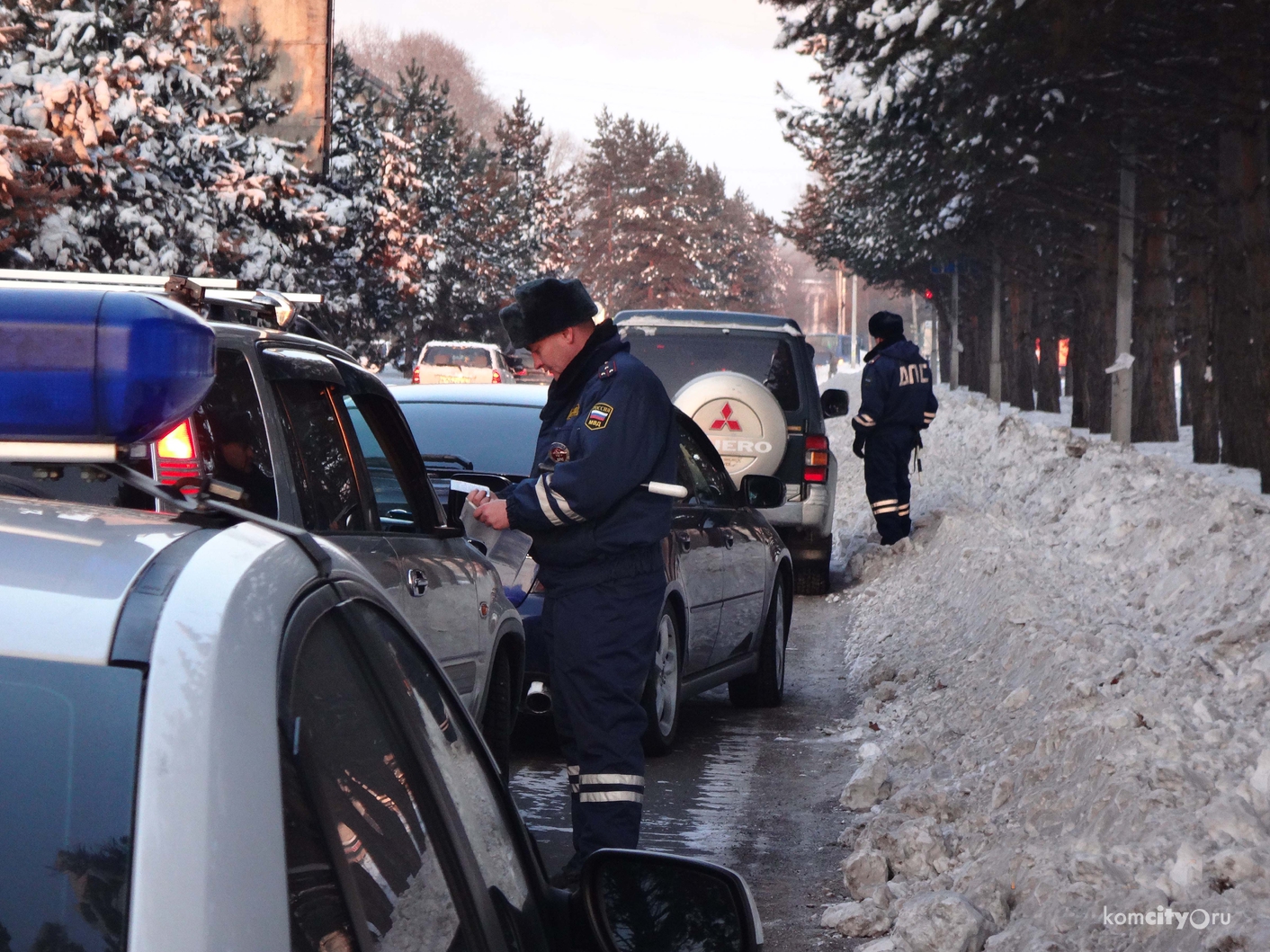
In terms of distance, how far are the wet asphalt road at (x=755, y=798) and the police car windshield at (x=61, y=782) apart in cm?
407

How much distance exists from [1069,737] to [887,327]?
882 centimetres

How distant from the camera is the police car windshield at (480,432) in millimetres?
8312

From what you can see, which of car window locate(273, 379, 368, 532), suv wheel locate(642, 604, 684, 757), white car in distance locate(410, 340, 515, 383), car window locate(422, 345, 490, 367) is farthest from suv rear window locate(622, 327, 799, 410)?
car window locate(422, 345, 490, 367)

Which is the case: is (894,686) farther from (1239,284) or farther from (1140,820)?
(1239,284)

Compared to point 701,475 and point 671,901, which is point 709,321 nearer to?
point 701,475

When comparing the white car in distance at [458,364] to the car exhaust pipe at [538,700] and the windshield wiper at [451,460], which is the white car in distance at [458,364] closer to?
the windshield wiper at [451,460]

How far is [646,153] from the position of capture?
10631cm

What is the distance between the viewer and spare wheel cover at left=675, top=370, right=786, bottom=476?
12344 millimetres

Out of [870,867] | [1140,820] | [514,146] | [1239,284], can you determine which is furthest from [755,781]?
[514,146]

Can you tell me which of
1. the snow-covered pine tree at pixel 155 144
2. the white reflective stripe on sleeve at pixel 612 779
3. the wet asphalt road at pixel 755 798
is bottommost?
the wet asphalt road at pixel 755 798

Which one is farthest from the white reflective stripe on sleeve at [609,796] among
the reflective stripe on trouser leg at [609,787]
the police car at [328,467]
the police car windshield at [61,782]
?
the police car windshield at [61,782]

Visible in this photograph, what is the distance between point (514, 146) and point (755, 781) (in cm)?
7913

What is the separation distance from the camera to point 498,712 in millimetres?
6148

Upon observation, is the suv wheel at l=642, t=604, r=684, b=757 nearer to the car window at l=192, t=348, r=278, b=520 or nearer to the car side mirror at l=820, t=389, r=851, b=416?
the car window at l=192, t=348, r=278, b=520
